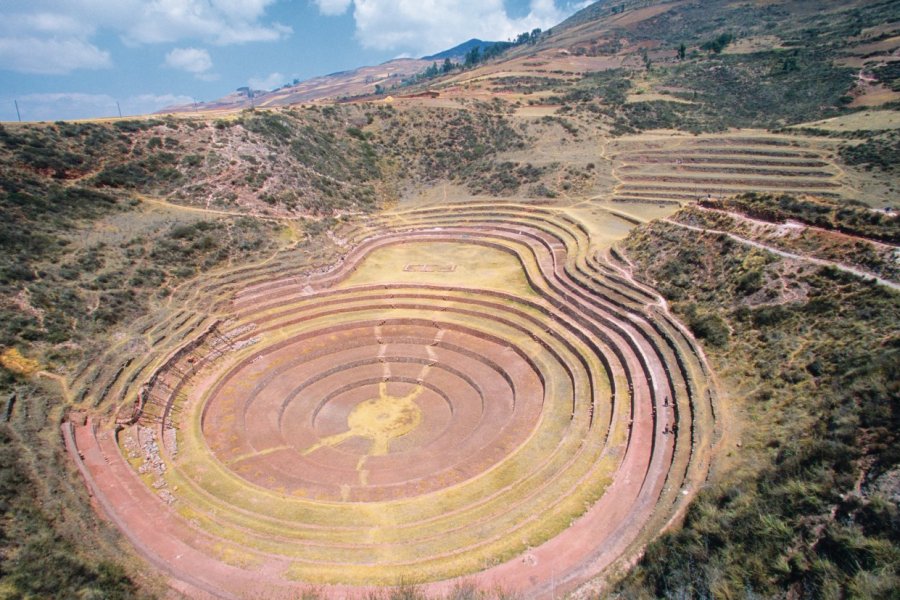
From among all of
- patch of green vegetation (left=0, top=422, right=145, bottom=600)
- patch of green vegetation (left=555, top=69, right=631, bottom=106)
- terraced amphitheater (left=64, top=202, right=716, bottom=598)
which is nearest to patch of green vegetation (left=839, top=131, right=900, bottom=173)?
terraced amphitheater (left=64, top=202, right=716, bottom=598)

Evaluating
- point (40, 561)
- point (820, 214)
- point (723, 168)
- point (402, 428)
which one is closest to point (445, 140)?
point (723, 168)

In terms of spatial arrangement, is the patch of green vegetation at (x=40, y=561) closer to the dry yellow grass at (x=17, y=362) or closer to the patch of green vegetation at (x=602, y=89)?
the dry yellow grass at (x=17, y=362)

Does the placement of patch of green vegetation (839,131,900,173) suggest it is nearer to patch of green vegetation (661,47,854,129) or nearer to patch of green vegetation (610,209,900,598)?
patch of green vegetation (661,47,854,129)

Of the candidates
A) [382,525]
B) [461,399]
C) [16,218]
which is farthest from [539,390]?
[16,218]

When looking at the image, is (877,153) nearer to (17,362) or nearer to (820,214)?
(820,214)

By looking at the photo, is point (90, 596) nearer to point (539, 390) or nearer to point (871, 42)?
point (539, 390)

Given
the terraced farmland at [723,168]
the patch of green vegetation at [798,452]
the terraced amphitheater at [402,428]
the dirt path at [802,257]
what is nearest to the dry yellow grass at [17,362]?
the terraced amphitheater at [402,428]
